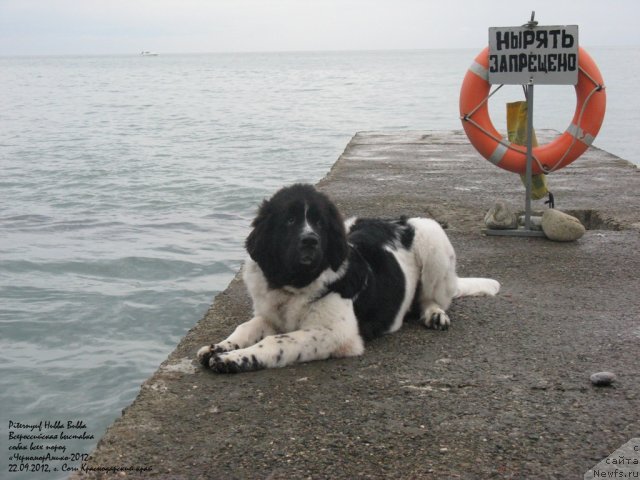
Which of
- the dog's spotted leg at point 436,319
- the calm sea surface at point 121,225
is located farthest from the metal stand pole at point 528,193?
the calm sea surface at point 121,225

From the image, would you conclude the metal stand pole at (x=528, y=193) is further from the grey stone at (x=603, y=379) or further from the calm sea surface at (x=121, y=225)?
the grey stone at (x=603, y=379)

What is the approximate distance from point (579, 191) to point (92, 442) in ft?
21.7

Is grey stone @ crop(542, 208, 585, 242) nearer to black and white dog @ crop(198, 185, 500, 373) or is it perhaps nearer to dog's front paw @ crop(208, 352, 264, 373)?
black and white dog @ crop(198, 185, 500, 373)

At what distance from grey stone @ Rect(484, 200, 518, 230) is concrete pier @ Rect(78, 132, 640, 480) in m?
1.13

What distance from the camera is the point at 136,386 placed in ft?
20.2

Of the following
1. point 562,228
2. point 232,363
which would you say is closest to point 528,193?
point 562,228

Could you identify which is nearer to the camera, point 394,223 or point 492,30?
point 394,223

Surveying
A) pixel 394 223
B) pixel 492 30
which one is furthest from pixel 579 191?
pixel 394 223

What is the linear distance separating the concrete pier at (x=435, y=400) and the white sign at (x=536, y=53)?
1.93 m

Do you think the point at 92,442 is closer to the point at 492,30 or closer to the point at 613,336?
the point at 613,336

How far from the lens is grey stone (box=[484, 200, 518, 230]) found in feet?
25.2

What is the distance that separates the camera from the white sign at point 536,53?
24.6 feet

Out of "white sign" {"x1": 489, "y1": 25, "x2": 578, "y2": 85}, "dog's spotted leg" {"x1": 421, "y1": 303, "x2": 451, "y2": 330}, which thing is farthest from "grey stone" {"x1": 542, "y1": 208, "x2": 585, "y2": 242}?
"dog's spotted leg" {"x1": 421, "y1": 303, "x2": 451, "y2": 330}

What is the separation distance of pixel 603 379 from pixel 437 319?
1226 millimetres
